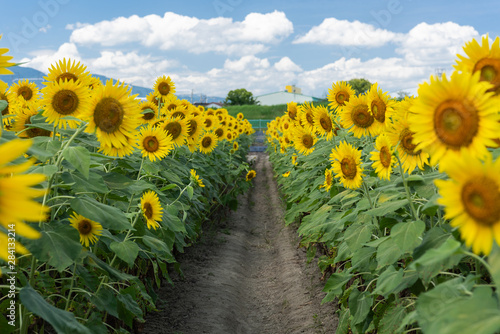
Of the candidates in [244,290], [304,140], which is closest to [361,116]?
[304,140]

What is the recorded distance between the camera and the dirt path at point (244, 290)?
5332mm

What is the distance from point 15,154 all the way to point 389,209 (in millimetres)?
1909

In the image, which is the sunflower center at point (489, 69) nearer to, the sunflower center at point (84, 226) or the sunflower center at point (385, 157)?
the sunflower center at point (385, 157)

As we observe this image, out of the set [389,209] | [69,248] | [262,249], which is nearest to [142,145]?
[69,248]

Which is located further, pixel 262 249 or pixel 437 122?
pixel 262 249

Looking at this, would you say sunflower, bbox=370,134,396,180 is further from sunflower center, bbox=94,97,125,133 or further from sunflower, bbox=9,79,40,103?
sunflower, bbox=9,79,40,103

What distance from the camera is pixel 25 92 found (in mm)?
4930

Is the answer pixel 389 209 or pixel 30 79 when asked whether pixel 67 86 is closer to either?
pixel 389 209

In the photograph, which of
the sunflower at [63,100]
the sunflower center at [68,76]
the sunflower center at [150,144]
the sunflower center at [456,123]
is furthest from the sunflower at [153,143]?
the sunflower center at [456,123]

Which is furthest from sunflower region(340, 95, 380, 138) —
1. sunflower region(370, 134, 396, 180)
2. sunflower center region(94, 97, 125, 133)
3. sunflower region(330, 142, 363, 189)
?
sunflower center region(94, 97, 125, 133)

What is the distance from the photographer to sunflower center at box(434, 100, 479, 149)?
174 centimetres

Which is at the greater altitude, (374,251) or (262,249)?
(374,251)

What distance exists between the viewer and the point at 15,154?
3.38ft

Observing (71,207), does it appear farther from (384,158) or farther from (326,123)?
(326,123)
